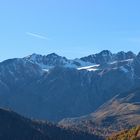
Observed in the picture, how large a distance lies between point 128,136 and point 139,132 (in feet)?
18.5

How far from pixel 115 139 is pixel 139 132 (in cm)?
690

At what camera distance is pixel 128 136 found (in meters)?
138

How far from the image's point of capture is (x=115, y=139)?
142500mm

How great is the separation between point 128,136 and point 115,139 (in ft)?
17.5

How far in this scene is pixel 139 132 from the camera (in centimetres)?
14275
